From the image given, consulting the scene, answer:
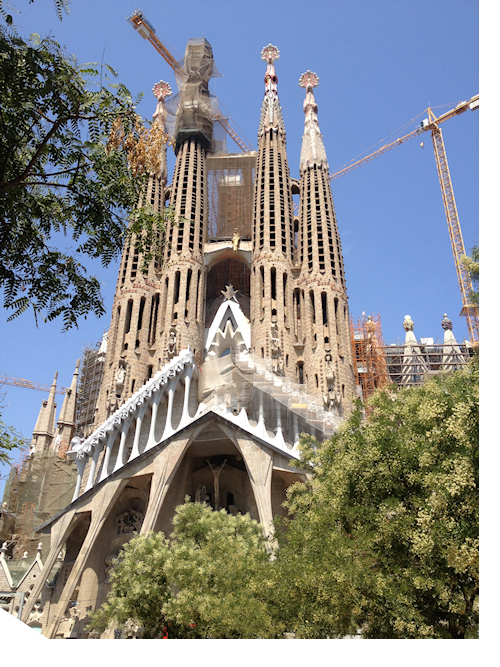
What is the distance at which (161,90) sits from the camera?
4159 cm

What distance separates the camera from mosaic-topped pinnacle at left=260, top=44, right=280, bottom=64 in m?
40.9

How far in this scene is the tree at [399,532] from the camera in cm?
792

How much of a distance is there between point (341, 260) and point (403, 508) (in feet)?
79.8

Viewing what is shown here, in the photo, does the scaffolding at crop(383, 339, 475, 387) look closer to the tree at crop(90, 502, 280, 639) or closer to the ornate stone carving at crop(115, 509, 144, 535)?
the ornate stone carving at crop(115, 509, 144, 535)

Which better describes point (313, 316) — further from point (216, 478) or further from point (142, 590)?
point (142, 590)

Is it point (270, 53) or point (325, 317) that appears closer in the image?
point (325, 317)

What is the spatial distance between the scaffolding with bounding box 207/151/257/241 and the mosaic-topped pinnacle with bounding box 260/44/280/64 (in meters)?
7.79

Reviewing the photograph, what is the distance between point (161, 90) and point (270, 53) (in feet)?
26.7

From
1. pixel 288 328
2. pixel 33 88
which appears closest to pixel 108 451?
pixel 288 328

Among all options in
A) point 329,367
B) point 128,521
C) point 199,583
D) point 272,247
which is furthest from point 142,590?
point 272,247

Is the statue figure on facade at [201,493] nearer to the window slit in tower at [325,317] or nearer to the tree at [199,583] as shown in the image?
the tree at [199,583]

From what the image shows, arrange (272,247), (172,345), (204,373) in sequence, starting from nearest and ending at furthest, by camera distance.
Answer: (204,373), (172,345), (272,247)
